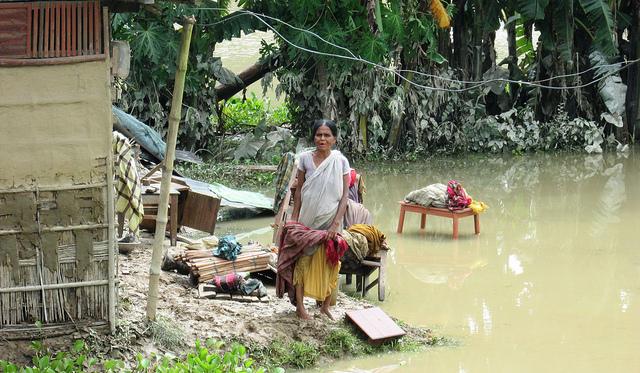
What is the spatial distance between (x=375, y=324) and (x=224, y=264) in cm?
149

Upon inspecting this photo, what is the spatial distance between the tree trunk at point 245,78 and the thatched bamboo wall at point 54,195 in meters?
11.6

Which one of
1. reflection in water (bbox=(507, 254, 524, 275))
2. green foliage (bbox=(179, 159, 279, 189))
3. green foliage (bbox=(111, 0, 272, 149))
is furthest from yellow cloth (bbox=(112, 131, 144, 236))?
green foliage (bbox=(111, 0, 272, 149))

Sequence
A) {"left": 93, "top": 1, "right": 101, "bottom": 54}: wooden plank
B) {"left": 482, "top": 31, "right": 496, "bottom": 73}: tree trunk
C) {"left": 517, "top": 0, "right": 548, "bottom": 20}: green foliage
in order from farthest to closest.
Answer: {"left": 482, "top": 31, "right": 496, "bottom": 73}: tree trunk → {"left": 517, "top": 0, "right": 548, "bottom": 20}: green foliage → {"left": 93, "top": 1, "right": 101, "bottom": 54}: wooden plank

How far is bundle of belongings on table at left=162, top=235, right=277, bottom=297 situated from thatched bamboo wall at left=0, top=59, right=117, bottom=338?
5.39 feet

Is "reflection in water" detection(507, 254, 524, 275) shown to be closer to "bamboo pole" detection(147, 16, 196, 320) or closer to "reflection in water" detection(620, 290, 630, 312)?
"reflection in water" detection(620, 290, 630, 312)

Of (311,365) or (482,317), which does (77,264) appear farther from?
(482,317)

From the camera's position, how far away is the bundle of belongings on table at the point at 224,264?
309 inches

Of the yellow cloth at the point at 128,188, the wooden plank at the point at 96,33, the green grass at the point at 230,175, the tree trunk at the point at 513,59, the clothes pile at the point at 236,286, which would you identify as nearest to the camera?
the wooden plank at the point at 96,33

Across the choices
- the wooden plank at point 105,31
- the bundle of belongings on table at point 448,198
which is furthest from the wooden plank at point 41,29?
the bundle of belongings on table at point 448,198

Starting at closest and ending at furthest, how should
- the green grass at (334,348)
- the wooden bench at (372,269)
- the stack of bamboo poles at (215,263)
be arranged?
the green grass at (334,348) < the stack of bamboo poles at (215,263) < the wooden bench at (372,269)

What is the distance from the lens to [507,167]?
55.2 feet

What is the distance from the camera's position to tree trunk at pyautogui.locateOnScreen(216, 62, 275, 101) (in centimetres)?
1800

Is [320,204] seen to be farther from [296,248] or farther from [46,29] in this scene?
[46,29]

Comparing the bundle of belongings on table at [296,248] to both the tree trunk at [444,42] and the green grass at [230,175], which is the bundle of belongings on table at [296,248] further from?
the tree trunk at [444,42]
